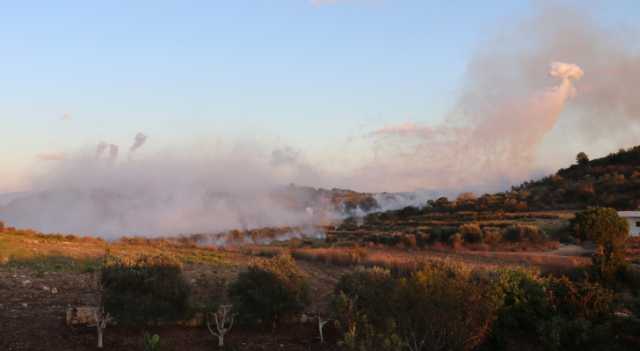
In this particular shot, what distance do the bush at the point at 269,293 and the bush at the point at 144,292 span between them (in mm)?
1384

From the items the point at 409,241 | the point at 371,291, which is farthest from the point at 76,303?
the point at 409,241

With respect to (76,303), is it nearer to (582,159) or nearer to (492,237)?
(492,237)

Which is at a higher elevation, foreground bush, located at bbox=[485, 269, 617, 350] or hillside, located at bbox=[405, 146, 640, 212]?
hillside, located at bbox=[405, 146, 640, 212]

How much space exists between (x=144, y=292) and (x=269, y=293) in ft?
9.49

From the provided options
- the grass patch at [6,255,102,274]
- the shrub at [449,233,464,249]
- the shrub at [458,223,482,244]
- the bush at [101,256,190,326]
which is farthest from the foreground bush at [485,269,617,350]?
the shrub at [458,223,482,244]

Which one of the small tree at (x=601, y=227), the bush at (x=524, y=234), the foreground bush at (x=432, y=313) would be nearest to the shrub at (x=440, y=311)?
the foreground bush at (x=432, y=313)

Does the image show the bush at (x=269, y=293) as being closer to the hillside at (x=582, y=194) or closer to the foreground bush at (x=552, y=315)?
the foreground bush at (x=552, y=315)

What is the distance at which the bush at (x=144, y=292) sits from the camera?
11.1m

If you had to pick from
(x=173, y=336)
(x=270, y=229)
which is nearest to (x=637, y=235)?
(x=173, y=336)

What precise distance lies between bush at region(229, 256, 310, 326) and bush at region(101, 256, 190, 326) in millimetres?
1384

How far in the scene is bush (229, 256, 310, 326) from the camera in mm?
12406

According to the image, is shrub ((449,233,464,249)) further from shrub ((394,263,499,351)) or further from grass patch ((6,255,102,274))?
shrub ((394,263,499,351))

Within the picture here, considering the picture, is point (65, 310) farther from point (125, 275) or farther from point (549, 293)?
point (549, 293)

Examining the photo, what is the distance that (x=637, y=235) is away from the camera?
32.9 m
